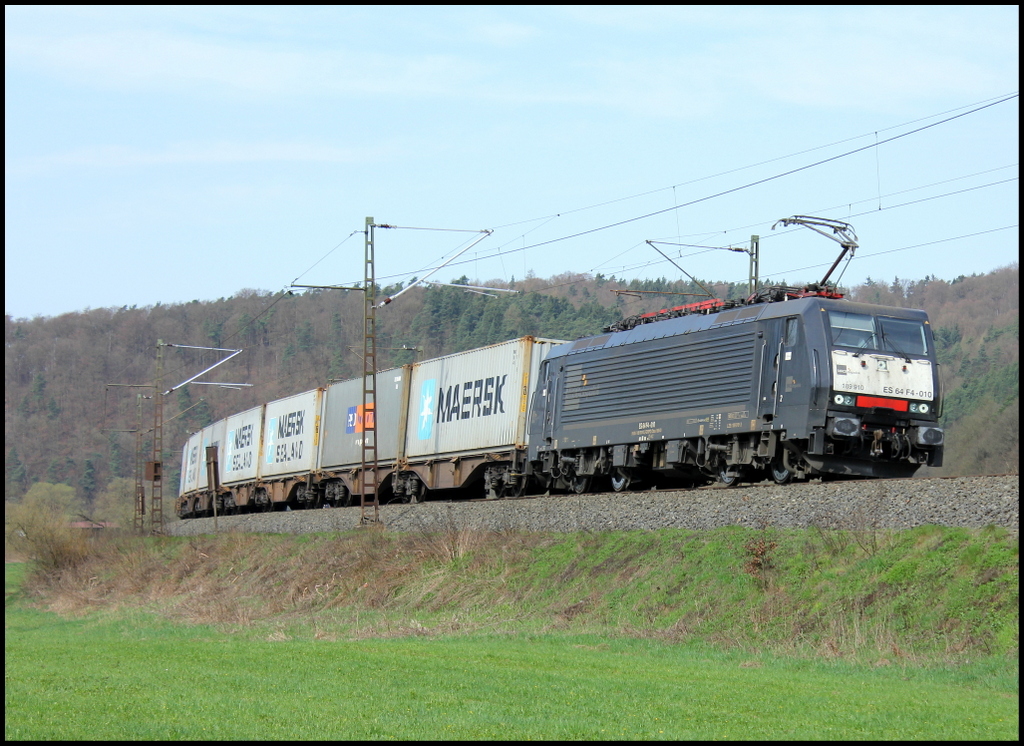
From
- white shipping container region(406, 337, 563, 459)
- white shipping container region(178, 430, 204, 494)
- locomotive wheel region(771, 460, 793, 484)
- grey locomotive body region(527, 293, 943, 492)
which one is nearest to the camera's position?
grey locomotive body region(527, 293, 943, 492)

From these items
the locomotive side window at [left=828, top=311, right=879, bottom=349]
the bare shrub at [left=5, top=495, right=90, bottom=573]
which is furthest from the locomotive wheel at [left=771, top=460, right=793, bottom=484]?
the bare shrub at [left=5, top=495, right=90, bottom=573]

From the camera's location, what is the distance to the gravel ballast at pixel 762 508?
16359 mm

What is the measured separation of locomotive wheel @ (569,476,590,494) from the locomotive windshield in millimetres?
8624

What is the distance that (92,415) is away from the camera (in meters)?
136

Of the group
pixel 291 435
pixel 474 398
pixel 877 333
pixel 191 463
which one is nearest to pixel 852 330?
pixel 877 333

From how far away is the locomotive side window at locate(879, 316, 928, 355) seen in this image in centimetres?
2125

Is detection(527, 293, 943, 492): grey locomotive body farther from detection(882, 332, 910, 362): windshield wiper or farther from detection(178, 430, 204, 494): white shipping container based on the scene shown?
detection(178, 430, 204, 494): white shipping container

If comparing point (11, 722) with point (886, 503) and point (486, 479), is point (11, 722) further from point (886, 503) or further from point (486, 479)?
point (486, 479)

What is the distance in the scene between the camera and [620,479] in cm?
2589

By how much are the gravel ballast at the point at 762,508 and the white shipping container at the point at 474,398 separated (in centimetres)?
224

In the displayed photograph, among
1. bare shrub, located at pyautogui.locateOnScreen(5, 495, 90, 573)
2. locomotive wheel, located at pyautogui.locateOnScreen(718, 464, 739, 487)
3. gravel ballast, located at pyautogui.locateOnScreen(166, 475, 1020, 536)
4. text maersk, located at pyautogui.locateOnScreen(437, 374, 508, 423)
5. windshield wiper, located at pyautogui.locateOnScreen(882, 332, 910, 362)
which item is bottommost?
bare shrub, located at pyautogui.locateOnScreen(5, 495, 90, 573)

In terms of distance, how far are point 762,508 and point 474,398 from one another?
43.5ft

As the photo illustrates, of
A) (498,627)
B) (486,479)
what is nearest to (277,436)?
(486,479)

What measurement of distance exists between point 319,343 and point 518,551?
109754 mm
